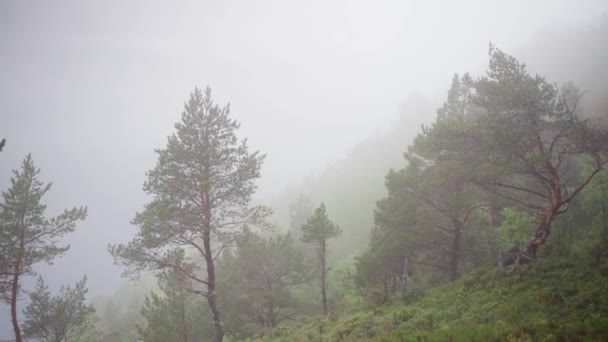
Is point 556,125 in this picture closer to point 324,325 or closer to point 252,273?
point 324,325

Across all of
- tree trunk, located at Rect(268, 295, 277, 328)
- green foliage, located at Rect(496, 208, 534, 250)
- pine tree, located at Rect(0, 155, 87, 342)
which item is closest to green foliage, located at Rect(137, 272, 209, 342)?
tree trunk, located at Rect(268, 295, 277, 328)

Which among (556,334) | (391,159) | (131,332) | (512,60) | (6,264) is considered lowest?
(131,332)

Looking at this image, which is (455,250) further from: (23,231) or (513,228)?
(23,231)

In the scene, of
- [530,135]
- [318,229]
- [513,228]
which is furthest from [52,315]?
[513,228]

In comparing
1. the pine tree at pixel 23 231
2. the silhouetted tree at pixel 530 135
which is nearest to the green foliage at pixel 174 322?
the pine tree at pixel 23 231

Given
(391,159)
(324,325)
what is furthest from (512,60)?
(391,159)

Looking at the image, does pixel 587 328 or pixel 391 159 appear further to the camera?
pixel 391 159

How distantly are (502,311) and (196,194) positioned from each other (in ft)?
46.3

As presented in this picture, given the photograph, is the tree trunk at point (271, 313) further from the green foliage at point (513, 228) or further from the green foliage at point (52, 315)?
the green foliage at point (513, 228)

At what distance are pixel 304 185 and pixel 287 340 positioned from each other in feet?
279

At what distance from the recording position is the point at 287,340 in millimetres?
14164

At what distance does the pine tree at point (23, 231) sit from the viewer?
16.1 m

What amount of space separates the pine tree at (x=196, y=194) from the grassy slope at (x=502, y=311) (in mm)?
6638

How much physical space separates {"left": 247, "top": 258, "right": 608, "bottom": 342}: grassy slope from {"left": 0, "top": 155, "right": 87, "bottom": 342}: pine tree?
14.9 m
